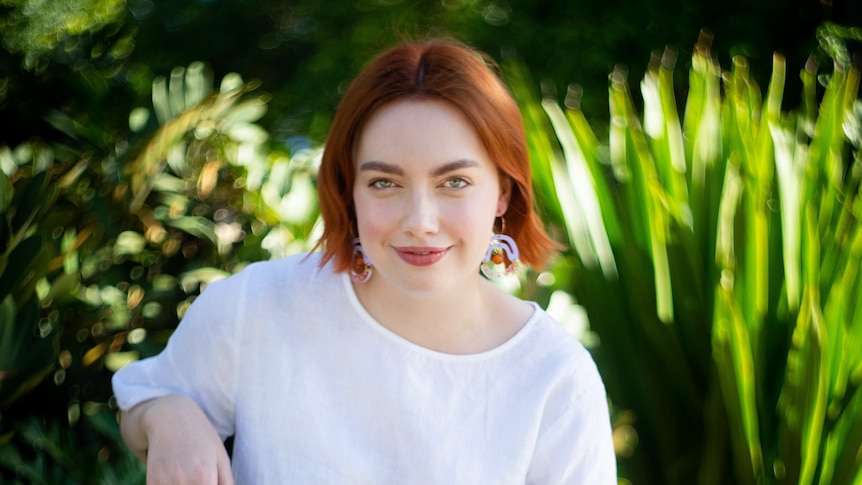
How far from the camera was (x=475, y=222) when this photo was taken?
1.29 meters

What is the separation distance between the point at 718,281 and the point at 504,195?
655 mm

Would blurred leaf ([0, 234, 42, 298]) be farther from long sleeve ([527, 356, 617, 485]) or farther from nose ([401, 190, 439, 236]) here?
long sleeve ([527, 356, 617, 485])

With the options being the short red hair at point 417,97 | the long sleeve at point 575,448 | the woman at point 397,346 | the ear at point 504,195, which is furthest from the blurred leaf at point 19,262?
the long sleeve at point 575,448

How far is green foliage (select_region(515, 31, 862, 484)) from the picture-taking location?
5.83 feet

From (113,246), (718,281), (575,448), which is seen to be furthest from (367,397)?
(113,246)

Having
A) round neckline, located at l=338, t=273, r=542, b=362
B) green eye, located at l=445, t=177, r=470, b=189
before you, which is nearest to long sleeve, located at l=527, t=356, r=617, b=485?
round neckline, located at l=338, t=273, r=542, b=362

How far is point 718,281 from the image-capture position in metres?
1.87

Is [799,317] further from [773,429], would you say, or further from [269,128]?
[269,128]

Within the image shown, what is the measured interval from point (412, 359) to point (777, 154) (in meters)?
1.05

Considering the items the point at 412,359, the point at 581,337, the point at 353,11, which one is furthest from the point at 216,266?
the point at 353,11

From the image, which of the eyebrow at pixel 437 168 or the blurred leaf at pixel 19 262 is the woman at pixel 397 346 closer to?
the eyebrow at pixel 437 168

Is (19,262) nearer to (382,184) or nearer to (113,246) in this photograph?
(113,246)

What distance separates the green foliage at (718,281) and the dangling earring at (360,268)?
678mm

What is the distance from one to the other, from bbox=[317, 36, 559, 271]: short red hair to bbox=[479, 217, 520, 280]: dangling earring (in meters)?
0.07
